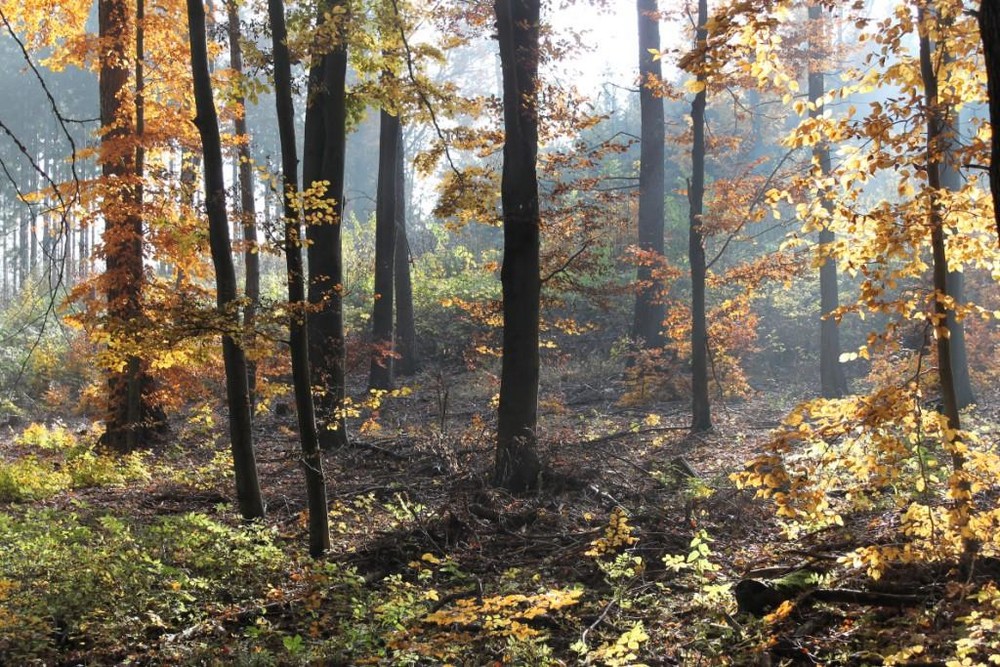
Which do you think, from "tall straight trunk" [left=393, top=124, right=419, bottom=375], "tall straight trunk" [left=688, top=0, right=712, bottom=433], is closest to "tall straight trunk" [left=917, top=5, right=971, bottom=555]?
"tall straight trunk" [left=688, top=0, right=712, bottom=433]

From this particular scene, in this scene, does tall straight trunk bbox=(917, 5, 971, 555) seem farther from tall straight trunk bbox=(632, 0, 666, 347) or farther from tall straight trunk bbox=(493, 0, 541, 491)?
tall straight trunk bbox=(632, 0, 666, 347)

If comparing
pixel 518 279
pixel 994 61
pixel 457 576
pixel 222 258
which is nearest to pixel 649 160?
pixel 518 279

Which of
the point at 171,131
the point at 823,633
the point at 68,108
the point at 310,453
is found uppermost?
the point at 68,108

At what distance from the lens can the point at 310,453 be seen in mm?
6379

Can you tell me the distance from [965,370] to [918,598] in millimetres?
10930

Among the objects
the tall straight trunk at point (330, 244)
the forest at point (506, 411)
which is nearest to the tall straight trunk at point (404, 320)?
the forest at point (506, 411)

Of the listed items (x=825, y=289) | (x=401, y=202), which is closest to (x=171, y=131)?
(x=401, y=202)

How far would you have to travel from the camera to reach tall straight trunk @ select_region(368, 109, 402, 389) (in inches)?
647

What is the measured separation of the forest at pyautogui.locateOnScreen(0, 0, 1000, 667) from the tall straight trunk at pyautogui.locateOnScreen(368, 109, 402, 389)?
9 centimetres

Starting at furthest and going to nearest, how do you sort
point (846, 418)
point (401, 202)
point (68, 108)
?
point (68, 108)
point (401, 202)
point (846, 418)

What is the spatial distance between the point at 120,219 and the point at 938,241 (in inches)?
376

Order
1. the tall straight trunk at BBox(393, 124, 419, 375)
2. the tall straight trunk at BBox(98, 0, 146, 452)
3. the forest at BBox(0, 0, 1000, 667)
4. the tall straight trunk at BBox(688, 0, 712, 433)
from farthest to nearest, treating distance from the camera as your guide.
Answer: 1. the tall straight trunk at BBox(393, 124, 419, 375)
2. the tall straight trunk at BBox(688, 0, 712, 433)
3. the tall straight trunk at BBox(98, 0, 146, 452)
4. the forest at BBox(0, 0, 1000, 667)

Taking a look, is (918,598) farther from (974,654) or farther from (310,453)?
(310,453)

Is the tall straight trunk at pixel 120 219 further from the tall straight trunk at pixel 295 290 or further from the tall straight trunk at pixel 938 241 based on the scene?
the tall straight trunk at pixel 938 241
